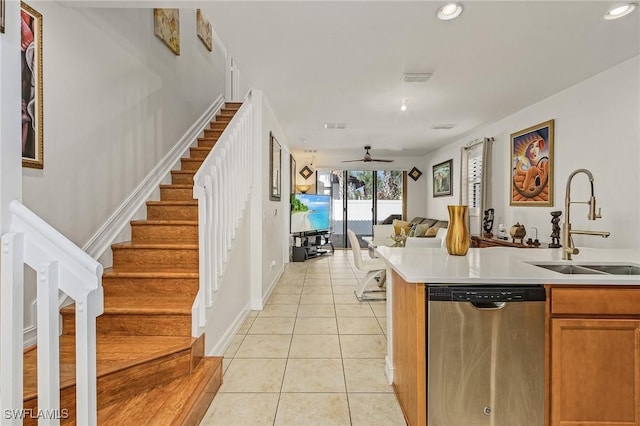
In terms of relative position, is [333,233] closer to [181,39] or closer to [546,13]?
[181,39]

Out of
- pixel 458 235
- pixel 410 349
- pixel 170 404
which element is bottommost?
pixel 170 404

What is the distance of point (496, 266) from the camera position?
5.89ft

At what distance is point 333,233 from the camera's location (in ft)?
28.8

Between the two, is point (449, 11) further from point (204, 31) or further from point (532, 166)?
point (204, 31)

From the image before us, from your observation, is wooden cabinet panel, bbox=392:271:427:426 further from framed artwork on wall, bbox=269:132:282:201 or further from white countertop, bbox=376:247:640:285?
framed artwork on wall, bbox=269:132:282:201

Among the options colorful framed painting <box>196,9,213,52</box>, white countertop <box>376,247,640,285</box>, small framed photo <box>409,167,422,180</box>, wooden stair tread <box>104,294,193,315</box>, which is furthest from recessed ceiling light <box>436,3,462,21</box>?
small framed photo <box>409,167,422,180</box>

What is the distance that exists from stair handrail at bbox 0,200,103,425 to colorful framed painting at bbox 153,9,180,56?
10.0 ft

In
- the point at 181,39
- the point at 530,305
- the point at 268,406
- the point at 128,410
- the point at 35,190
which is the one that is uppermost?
the point at 181,39

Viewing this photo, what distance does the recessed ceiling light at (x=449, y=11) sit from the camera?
2.02 meters

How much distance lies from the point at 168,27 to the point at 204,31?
4.00 feet

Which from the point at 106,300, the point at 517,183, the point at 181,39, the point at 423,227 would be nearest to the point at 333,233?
the point at 423,227

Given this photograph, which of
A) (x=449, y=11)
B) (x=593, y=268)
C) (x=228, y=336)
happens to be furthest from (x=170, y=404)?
(x=449, y=11)

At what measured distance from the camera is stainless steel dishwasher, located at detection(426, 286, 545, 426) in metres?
1.49

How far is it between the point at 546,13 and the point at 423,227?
451 cm
